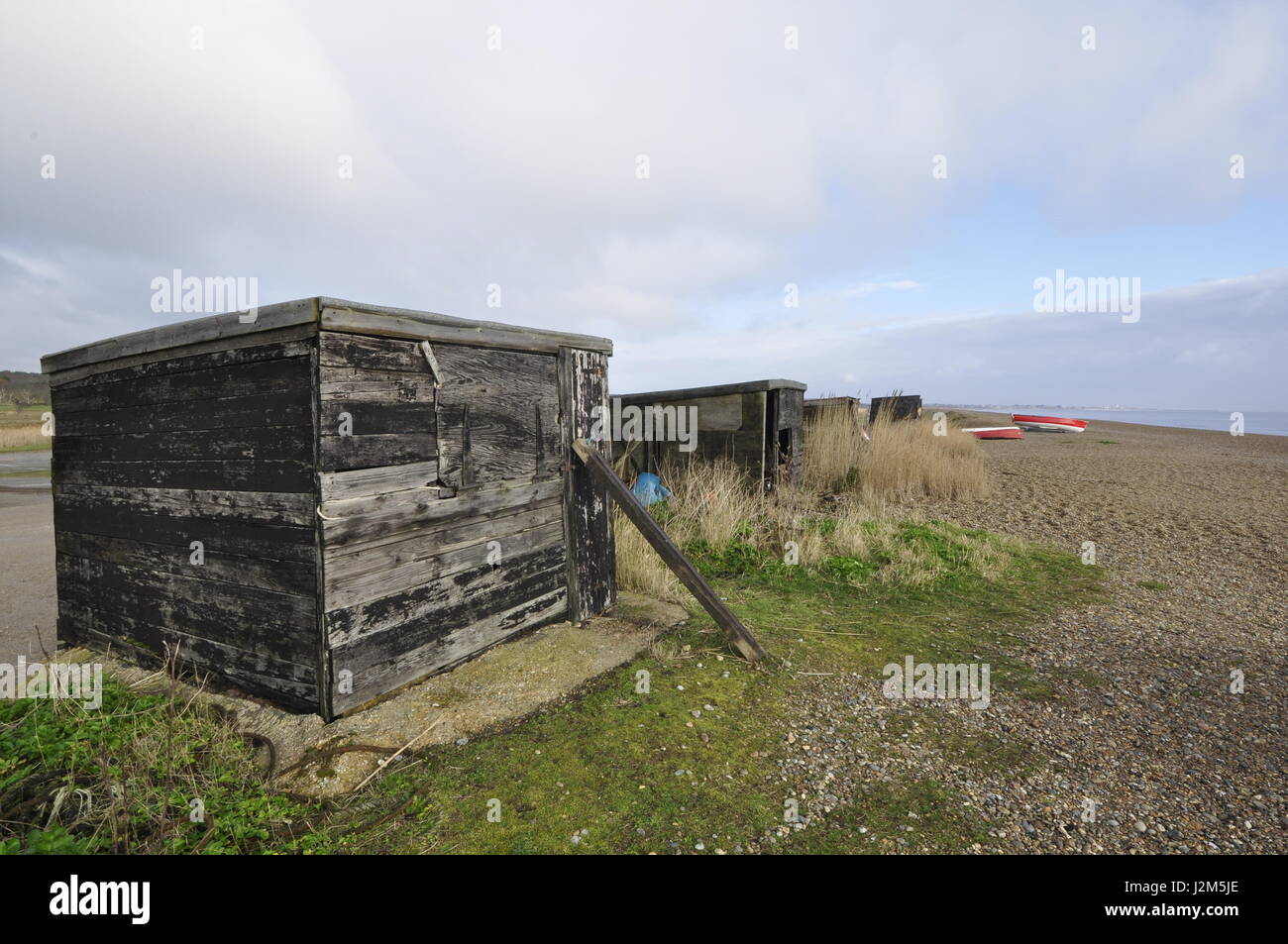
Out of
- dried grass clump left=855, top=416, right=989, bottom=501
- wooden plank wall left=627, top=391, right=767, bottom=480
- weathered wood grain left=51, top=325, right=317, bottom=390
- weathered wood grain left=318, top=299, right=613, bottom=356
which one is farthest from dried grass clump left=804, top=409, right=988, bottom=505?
weathered wood grain left=51, top=325, right=317, bottom=390

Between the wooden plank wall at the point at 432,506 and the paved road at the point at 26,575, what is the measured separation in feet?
10.1

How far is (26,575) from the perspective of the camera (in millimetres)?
7129

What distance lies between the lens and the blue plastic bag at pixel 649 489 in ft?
28.6

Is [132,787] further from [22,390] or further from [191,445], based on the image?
[22,390]

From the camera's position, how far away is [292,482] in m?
3.20

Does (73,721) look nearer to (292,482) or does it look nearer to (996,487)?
(292,482)

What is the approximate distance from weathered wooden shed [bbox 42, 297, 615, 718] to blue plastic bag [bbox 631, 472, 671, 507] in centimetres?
382

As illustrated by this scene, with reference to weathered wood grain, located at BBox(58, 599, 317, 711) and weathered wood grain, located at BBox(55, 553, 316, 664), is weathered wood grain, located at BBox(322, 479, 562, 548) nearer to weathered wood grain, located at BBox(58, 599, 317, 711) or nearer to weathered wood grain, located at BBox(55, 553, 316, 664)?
weathered wood grain, located at BBox(55, 553, 316, 664)

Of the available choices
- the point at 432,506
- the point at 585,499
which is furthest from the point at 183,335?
the point at 585,499

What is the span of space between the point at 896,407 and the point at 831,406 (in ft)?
12.8

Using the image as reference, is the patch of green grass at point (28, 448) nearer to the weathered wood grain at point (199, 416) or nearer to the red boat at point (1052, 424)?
the weathered wood grain at point (199, 416)
